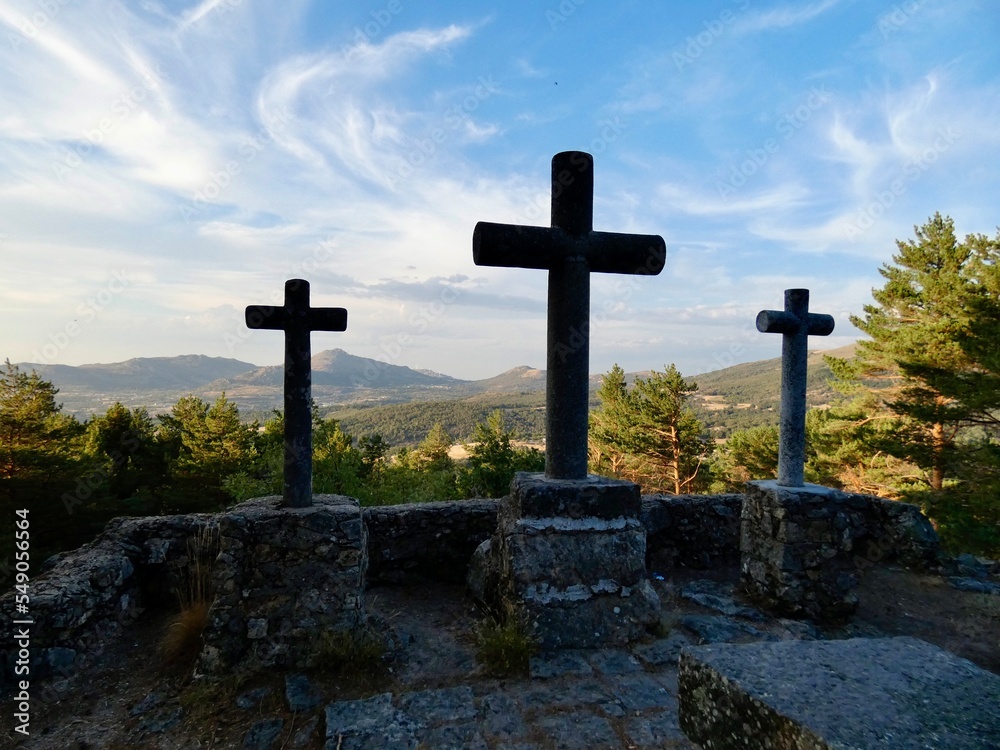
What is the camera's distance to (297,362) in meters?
4.14

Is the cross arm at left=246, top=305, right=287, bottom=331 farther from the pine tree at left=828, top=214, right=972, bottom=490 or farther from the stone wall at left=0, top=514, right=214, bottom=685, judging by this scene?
the pine tree at left=828, top=214, right=972, bottom=490

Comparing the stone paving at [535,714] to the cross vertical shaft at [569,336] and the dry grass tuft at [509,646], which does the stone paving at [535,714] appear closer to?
the dry grass tuft at [509,646]

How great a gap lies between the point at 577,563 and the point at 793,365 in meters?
2.95

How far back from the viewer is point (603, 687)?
10.8ft

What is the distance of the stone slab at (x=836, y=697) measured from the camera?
1050 mm

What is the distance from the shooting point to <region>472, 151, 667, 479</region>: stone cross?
4.29 metres

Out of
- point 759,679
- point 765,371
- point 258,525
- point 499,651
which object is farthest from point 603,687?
point 765,371

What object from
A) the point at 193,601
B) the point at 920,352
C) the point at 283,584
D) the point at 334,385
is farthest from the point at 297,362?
the point at 334,385

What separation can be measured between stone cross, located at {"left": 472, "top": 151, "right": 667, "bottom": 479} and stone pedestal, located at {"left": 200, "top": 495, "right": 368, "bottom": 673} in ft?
5.84

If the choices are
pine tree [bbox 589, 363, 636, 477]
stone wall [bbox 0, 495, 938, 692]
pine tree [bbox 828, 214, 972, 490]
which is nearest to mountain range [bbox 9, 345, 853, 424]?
pine tree [bbox 589, 363, 636, 477]

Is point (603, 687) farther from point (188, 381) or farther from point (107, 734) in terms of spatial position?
point (188, 381)

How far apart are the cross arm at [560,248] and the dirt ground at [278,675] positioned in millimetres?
3069

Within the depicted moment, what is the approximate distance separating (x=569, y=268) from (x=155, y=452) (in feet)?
86.7

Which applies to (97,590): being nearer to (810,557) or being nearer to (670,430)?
(810,557)
